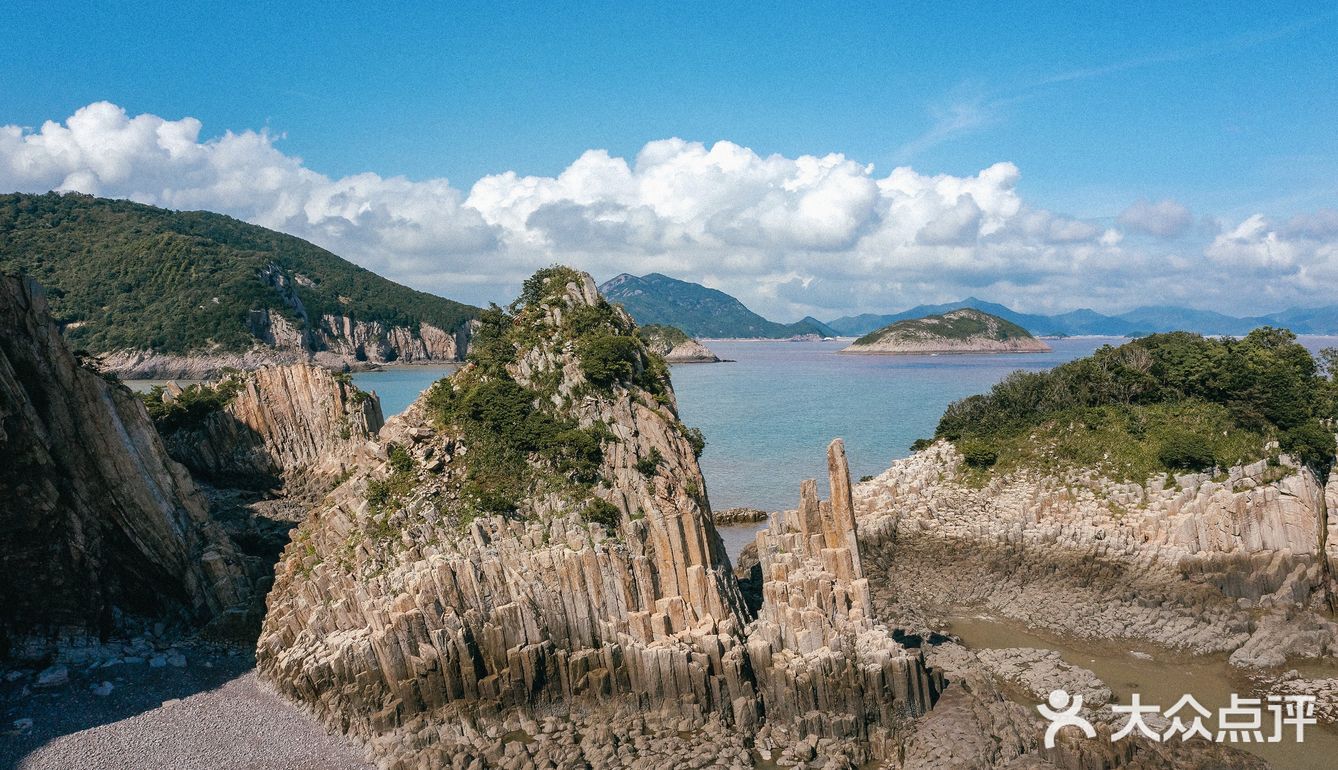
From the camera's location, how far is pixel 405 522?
2138cm

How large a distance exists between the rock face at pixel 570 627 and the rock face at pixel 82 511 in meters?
3.90

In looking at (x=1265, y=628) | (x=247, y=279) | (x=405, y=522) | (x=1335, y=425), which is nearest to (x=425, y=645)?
(x=405, y=522)

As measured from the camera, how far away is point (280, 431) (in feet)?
125

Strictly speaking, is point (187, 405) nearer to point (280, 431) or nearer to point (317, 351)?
point (280, 431)

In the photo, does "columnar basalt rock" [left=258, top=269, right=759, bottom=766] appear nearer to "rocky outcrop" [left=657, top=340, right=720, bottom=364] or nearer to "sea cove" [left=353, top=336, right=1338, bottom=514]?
"sea cove" [left=353, top=336, right=1338, bottom=514]

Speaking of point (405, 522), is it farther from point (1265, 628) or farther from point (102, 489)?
point (1265, 628)

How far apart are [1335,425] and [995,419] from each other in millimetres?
12416

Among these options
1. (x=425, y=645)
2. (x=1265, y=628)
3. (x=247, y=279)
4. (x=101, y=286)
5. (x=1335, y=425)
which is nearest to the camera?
(x=425, y=645)

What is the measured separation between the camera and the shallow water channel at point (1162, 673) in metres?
18.0

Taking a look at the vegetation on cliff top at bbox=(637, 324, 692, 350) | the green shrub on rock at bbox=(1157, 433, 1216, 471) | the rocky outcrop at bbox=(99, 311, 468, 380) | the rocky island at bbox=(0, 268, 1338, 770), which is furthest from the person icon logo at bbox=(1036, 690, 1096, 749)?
the vegetation on cliff top at bbox=(637, 324, 692, 350)

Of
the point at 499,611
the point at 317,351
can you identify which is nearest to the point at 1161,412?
the point at 499,611

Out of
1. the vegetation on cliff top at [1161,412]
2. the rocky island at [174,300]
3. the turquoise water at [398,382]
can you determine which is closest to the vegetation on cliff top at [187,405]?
the turquoise water at [398,382]

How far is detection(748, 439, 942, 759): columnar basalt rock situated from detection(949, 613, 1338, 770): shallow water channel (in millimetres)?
6641

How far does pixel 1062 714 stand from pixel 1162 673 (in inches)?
208
